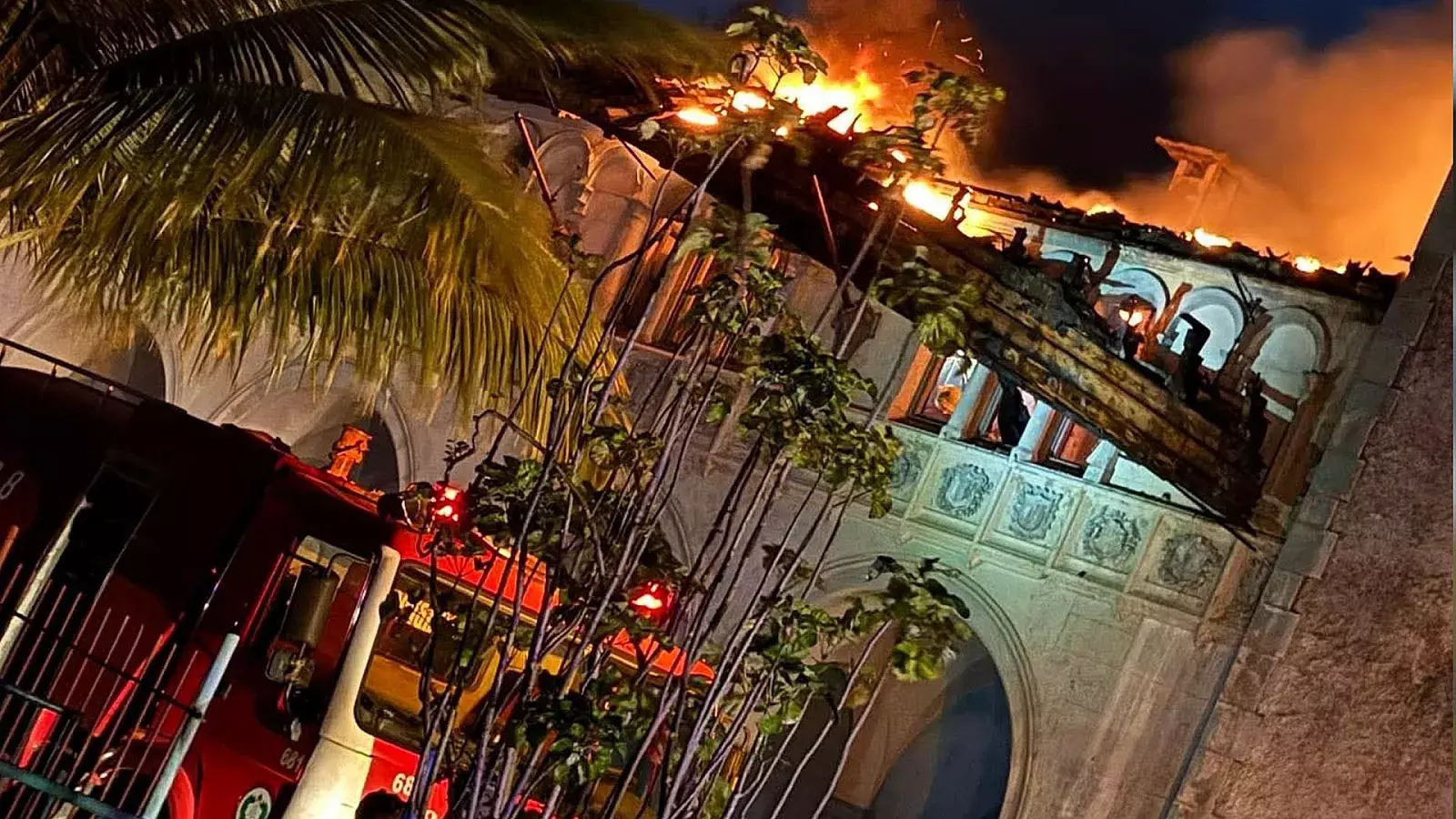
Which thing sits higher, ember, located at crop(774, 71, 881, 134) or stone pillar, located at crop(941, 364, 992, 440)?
ember, located at crop(774, 71, 881, 134)

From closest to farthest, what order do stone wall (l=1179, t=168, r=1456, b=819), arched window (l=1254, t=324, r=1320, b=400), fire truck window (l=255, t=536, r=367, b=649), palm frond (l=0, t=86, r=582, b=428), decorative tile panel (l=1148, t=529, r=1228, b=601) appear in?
palm frond (l=0, t=86, r=582, b=428)
fire truck window (l=255, t=536, r=367, b=649)
stone wall (l=1179, t=168, r=1456, b=819)
decorative tile panel (l=1148, t=529, r=1228, b=601)
arched window (l=1254, t=324, r=1320, b=400)

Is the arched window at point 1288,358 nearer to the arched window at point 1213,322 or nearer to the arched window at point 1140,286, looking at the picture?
the arched window at point 1213,322

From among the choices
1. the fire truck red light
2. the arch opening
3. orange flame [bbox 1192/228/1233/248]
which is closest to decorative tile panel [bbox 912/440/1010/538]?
the arch opening

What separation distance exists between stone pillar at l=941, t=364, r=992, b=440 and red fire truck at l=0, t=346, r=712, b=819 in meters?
6.06

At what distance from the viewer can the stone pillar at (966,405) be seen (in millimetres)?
13727

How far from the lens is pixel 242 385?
16.7m

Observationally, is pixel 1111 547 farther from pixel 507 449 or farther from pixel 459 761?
pixel 459 761

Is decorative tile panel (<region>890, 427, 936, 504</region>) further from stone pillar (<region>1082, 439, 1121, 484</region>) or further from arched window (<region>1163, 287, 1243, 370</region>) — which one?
arched window (<region>1163, 287, 1243, 370</region>)

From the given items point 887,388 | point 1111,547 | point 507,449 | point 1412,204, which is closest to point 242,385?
point 507,449

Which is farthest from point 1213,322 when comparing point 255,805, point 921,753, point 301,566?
point 255,805

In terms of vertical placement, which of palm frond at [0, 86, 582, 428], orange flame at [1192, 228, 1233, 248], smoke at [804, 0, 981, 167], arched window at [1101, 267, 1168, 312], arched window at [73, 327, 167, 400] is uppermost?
smoke at [804, 0, 981, 167]

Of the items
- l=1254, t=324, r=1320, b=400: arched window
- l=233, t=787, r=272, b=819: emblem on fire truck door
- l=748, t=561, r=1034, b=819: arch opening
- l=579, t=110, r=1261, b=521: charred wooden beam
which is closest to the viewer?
l=233, t=787, r=272, b=819: emblem on fire truck door

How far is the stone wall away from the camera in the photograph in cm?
948

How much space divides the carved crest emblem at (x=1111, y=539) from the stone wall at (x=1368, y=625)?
6.32 feet
